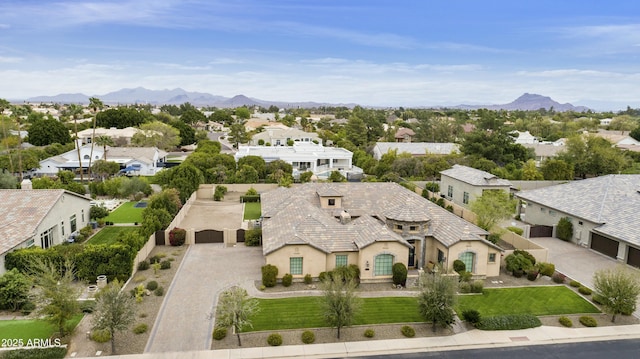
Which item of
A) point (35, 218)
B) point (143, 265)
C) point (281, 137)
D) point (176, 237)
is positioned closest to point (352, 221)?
point (176, 237)

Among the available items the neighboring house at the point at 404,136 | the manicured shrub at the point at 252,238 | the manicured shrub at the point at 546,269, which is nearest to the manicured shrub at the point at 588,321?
the manicured shrub at the point at 546,269

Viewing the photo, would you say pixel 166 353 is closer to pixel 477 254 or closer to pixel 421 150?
pixel 477 254

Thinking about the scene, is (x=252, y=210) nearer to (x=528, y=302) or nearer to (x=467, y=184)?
(x=467, y=184)

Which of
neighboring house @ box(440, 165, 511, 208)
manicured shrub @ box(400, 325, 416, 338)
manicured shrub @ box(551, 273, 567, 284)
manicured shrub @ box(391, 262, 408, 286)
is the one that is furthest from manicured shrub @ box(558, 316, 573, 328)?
neighboring house @ box(440, 165, 511, 208)

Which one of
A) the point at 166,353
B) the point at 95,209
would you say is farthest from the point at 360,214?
the point at 95,209

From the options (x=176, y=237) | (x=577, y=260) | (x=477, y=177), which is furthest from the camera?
(x=477, y=177)

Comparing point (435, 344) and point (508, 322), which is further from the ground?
point (508, 322)

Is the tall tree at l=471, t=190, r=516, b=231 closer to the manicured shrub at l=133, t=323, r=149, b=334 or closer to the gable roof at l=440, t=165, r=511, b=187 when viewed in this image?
the gable roof at l=440, t=165, r=511, b=187
